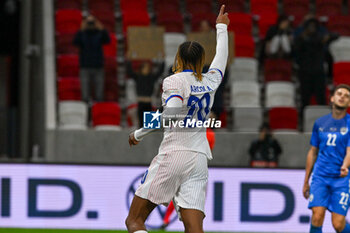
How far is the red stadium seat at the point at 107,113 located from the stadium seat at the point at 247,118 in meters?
1.78

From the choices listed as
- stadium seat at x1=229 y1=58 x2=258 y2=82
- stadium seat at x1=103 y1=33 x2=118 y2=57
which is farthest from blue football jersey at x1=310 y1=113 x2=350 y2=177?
stadium seat at x1=103 y1=33 x2=118 y2=57

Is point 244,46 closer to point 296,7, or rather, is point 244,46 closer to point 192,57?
point 296,7

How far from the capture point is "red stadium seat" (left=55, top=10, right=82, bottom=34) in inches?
544

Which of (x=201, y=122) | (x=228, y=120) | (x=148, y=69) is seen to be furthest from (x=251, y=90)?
(x=201, y=122)

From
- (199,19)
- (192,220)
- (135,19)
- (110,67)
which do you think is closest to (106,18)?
(135,19)

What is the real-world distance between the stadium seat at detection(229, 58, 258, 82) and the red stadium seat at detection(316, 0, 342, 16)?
→ 222 centimetres

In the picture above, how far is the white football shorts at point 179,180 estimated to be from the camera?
4.87m

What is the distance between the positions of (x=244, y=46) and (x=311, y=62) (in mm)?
1751

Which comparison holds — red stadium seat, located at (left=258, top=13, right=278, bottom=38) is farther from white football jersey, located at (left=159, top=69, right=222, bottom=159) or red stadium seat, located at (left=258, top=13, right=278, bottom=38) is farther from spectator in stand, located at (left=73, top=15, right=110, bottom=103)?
white football jersey, located at (left=159, top=69, right=222, bottom=159)

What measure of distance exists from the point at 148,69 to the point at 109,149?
4.29 feet

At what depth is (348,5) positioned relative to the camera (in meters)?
15.2

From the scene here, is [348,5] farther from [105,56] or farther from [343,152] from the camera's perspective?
[343,152]

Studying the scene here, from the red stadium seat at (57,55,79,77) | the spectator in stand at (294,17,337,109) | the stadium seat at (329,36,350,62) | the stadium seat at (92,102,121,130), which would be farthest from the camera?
the stadium seat at (329,36,350,62)

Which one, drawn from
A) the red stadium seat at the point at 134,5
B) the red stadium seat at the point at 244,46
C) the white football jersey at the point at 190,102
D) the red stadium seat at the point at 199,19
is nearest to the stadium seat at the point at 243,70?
the red stadium seat at the point at 244,46
